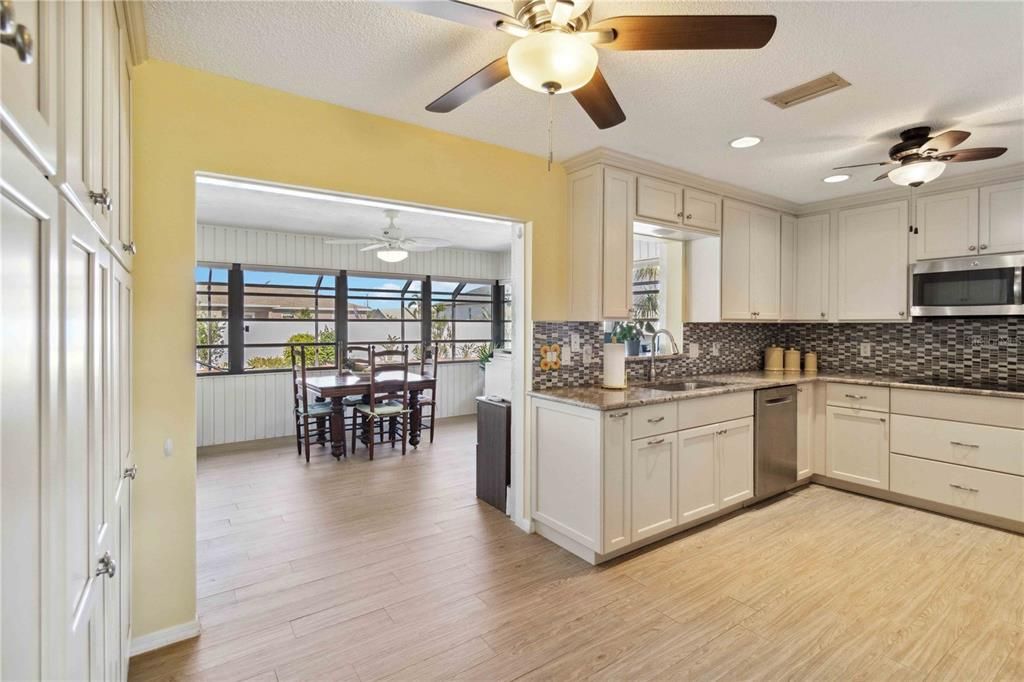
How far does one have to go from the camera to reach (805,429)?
13.1 ft

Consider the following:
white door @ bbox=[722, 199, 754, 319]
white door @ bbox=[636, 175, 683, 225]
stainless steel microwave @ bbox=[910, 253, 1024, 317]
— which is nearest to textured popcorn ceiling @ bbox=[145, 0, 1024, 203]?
white door @ bbox=[636, 175, 683, 225]

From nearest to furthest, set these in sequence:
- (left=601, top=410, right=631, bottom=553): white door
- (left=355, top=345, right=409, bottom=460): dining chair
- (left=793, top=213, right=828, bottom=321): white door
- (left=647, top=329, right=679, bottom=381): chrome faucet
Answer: (left=601, top=410, right=631, bottom=553): white door → (left=647, top=329, right=679, bottom=381): chrome faucet → (left=793, top=213, right=828, bottom=321): white door → (left=355, top=345, right=409, bottom=460): dining chair

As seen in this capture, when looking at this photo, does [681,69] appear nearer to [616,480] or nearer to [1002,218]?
[616,480]

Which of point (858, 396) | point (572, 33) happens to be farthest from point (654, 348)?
point (572, 33)

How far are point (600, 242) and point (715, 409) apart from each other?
4.36 ft

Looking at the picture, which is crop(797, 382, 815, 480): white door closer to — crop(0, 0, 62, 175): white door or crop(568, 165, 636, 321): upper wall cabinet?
crop(568, 165, 636, 321): upper wall cabinet

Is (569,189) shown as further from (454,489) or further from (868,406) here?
(868,406)

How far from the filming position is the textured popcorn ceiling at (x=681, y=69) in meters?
1.74

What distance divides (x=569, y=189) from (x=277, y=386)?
13.8ft

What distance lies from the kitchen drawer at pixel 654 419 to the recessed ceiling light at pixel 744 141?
1.59 metres

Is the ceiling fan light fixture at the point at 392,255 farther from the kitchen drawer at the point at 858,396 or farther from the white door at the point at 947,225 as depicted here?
the white door at the point at 947,225

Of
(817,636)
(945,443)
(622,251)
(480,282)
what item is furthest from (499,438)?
(480,282)

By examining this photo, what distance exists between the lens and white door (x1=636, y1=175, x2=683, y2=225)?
331 cm

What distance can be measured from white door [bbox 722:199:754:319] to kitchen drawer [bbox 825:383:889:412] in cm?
86
